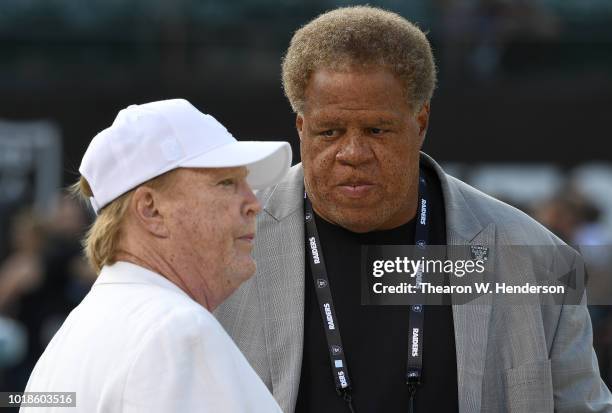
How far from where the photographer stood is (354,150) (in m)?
3.57

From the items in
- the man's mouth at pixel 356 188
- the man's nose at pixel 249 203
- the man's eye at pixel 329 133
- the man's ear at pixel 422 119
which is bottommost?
the man's mouth at pixel 356 188

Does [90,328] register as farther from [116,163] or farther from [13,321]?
[13,321]

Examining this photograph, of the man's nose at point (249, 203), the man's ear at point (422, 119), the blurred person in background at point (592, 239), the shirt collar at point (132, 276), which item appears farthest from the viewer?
the blurred person in background at point (592, 239)

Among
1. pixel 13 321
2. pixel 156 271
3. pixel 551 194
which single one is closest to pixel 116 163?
pixel 156 271

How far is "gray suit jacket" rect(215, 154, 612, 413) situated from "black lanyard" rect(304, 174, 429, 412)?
0.14 ft

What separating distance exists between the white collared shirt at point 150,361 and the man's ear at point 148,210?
0.47 feet

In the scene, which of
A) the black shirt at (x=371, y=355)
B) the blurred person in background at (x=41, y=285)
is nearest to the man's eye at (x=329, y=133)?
the black shirt at (x=371, y=355)

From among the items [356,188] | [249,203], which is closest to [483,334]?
[356,188]

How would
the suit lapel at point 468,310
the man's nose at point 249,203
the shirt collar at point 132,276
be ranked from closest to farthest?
the shirt collar at point 132,276 → the man's nose at point 249,203 → the suit lapel at point 468,310

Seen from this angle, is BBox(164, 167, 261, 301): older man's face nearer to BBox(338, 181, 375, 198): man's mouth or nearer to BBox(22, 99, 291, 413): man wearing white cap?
BBox(22, 99, 291, 413): man wearing white cap

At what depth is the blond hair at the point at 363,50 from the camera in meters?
3.58

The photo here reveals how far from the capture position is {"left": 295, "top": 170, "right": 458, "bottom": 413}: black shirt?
351cm

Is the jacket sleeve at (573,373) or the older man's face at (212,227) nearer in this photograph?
the older man's face at (212,227)

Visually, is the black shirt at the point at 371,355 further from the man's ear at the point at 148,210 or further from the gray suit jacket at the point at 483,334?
the man's ear at the point at 148,210
